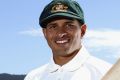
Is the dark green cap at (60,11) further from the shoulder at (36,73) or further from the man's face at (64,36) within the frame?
the shoulder at (36,73)

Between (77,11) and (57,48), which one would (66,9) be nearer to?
(77,11)

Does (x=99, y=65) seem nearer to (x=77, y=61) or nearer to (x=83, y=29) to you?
(x=77, y=61)

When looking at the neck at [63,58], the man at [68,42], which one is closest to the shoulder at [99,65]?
the man at [68,42]

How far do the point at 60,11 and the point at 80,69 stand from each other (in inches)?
30.0

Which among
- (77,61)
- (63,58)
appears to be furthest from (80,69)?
(63,58)

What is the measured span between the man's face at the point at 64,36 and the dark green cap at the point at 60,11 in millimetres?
67

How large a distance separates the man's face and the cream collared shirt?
0.14 meters

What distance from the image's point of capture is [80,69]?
312cm

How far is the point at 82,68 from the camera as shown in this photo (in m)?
3.11

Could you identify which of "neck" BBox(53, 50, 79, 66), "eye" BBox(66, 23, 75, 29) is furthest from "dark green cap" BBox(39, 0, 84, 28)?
"neck" BBox(53, 50, 79, 66)

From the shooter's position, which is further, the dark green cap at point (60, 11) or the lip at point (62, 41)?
the dark green cap at point (60, 11)

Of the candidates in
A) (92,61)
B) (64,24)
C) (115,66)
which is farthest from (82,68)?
(115,66)

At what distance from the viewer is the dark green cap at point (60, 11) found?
3.12m

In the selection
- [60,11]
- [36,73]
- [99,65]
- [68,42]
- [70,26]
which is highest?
[60,11]
